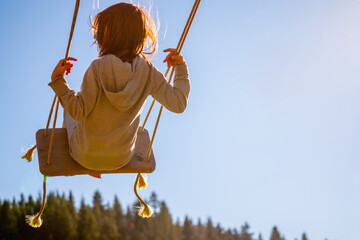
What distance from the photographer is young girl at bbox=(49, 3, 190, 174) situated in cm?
220

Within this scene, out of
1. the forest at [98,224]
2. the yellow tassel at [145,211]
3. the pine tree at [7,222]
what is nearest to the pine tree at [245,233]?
the forest at [98,224]

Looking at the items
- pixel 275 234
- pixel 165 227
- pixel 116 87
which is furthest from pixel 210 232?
pixel 116 87

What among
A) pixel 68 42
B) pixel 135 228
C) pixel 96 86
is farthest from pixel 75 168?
pixel 135 228

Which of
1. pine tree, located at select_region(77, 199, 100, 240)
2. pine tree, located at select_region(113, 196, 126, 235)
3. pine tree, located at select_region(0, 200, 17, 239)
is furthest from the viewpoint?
pine tree, located at select_region(113, 196, 126, 235)

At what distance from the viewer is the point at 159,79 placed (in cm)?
230

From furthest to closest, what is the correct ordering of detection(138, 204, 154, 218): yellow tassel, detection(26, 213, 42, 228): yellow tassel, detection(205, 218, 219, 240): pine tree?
1. detection(205, 218, 219, 240): pine tree
2. detection(138, 204, 154, 218): yellow tassel
3. detection(26, 213, 42, 228): yellow tassel

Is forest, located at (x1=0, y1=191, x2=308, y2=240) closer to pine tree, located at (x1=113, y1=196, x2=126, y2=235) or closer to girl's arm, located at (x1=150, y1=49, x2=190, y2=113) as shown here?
pine tree, located at (x1=113, y1=196, x2=126, y2=235)

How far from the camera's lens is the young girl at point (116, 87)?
2.20 meters

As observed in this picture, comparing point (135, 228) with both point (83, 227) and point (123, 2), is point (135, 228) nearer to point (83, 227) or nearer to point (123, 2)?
point (83, 227)

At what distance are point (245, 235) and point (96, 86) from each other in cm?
2928

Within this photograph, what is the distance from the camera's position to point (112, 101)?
221 cm

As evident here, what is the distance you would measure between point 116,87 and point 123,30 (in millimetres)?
221

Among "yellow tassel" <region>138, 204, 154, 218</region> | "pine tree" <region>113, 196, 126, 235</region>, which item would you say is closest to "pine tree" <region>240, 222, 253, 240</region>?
"pine tree" <region>113, 196, 126, 235</region>

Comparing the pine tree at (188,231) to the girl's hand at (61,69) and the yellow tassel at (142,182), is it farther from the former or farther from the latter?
the girl's hand at (61,69)
